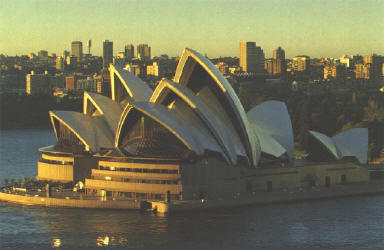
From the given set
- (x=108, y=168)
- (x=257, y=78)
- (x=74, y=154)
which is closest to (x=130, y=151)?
(x=108, y=168)


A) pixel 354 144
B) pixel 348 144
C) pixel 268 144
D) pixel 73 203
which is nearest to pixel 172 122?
pixel 73 203

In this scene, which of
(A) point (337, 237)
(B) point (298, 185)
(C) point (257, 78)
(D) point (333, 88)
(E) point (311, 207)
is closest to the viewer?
(A) point (337, 237)

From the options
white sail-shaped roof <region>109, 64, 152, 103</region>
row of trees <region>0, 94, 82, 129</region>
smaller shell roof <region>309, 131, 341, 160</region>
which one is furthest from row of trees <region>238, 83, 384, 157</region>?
row of trees <region>0, 94, 82, 129</region>

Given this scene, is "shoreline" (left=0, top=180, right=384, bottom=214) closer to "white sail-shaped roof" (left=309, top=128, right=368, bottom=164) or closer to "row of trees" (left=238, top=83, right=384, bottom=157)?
"white sail-shaped roof" (left=309, top=128, right=368, bottom=164)

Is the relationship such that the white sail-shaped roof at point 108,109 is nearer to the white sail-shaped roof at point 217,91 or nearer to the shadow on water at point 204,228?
Answer: the white sail-shaped roof at point 217,91

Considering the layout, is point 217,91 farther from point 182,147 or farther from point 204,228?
point 204,228

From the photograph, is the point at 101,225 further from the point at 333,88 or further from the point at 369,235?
the point at 333,88

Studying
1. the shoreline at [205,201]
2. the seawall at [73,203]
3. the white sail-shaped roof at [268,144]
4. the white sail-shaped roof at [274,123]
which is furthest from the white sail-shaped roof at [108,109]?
the white sail-shaped roof at [268,144]
